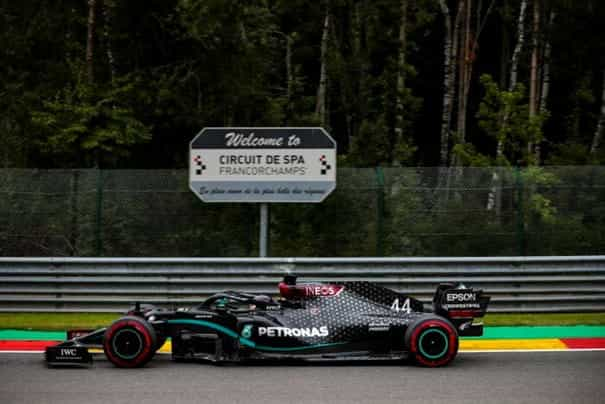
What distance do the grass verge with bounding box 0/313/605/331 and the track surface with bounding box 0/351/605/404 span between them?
102 inches

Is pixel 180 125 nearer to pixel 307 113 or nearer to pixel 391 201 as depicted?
pixel 307 113

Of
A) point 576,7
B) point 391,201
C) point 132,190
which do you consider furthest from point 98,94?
point 576,7

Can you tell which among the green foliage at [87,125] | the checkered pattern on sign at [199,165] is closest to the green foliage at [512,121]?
the green foliage at [87,125]

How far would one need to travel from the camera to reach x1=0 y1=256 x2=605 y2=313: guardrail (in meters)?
14.5

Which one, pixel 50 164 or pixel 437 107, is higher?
pixel 437 107

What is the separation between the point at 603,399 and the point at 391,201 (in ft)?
22.7

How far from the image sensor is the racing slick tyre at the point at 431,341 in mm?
10727

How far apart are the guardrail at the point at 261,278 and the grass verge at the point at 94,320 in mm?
181

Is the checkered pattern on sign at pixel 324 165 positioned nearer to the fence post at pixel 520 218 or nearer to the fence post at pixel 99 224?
the fence post at pixel 520 218

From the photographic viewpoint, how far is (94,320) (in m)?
14.8

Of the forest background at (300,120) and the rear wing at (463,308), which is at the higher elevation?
the forest background at (300,120)

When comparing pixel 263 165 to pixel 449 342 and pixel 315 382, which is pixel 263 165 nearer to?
pixel 449 342

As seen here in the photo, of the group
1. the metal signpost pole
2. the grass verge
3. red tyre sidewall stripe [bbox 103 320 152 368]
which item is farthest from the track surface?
the metal signpost pole

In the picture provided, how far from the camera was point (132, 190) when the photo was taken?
15.8 metres
